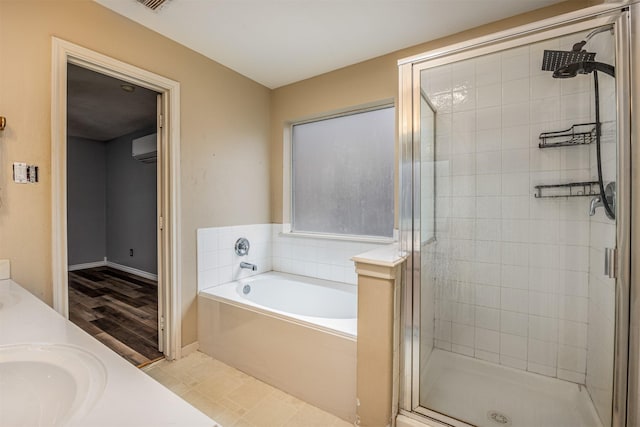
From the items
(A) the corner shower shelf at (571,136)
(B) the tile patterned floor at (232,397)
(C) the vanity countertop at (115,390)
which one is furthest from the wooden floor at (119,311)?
(A) the corner shower shelf at (571,136)

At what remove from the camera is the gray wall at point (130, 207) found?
4414mm

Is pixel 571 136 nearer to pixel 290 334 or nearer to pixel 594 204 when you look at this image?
pixel 594 204

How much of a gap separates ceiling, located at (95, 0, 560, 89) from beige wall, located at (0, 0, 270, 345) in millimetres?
174

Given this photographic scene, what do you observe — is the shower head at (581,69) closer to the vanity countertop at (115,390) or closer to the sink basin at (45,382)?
the vanity countertop at (115,390)

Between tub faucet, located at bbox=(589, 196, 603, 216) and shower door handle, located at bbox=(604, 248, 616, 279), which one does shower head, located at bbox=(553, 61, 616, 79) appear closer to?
tub faucet, located at bbox=(589, 196, 603, 216)

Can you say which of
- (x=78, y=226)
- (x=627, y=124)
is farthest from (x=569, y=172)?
(x=78, y=226)

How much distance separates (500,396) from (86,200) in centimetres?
628

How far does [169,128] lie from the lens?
2127 millimetres

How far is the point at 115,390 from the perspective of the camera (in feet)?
1.88

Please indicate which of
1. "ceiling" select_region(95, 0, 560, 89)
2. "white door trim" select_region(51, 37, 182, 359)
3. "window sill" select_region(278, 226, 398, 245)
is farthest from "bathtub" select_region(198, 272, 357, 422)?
"ceiling" select_region(95, 0, 560, 89)

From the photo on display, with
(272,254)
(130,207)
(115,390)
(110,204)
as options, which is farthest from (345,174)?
(110,204)

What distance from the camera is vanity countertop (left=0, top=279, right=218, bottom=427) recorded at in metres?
0.50

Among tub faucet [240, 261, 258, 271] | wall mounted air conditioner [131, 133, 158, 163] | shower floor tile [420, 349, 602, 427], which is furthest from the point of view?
wall mounted air conditioner [131, 133, 158, 163]

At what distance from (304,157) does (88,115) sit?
3040mm
